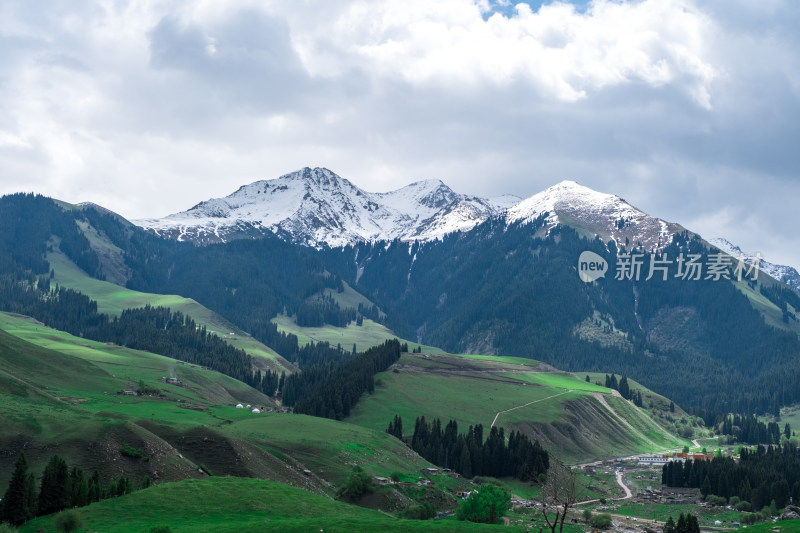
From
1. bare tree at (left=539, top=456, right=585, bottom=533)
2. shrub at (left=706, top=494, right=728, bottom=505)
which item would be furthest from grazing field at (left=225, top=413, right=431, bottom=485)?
shrub at (left=706, top=494, right=728, bottom=505)

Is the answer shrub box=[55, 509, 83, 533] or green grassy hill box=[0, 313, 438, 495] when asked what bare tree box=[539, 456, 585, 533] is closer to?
green grassy hill box=[0, 313, 438, 495]

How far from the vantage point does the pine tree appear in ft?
318

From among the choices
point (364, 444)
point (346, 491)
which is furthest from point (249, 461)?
point (364, 444)

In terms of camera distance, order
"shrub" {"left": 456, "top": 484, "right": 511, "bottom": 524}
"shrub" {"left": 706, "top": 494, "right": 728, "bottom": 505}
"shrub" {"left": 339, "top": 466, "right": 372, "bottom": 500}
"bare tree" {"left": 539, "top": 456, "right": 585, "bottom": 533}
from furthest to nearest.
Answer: "shrub" {"left": 706, "top": 494, "right": 728, "bottom": 505} < "shrub" {"left": 339, "top": 466, "right": 372, "bottom": 500} < "shrub" {"left": 456, "top": 484, "right": 511, "bottom": 524} < "bare tree" {"left": 539, "top": 456, "right": 585, "bottom": 533}

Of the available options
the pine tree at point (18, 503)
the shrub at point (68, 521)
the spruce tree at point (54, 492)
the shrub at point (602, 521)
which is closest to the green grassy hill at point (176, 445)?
the spruce tree at point (54, 492)

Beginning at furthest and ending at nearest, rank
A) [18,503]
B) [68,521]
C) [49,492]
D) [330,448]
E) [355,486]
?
[330,448] < [355,486] < [49,492] < [18,503] < [68,521]

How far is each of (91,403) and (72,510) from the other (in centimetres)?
11278

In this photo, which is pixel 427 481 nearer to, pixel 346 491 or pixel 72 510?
pixel 346 491

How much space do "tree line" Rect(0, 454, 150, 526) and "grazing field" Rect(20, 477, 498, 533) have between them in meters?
2.77

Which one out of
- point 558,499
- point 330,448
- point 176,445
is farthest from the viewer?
point 330,448

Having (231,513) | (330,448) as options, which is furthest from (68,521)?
(330,448)

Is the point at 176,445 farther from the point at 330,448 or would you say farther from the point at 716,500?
the point at 716,500

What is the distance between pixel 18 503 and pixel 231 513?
26.0m

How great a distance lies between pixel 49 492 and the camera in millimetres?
101250
